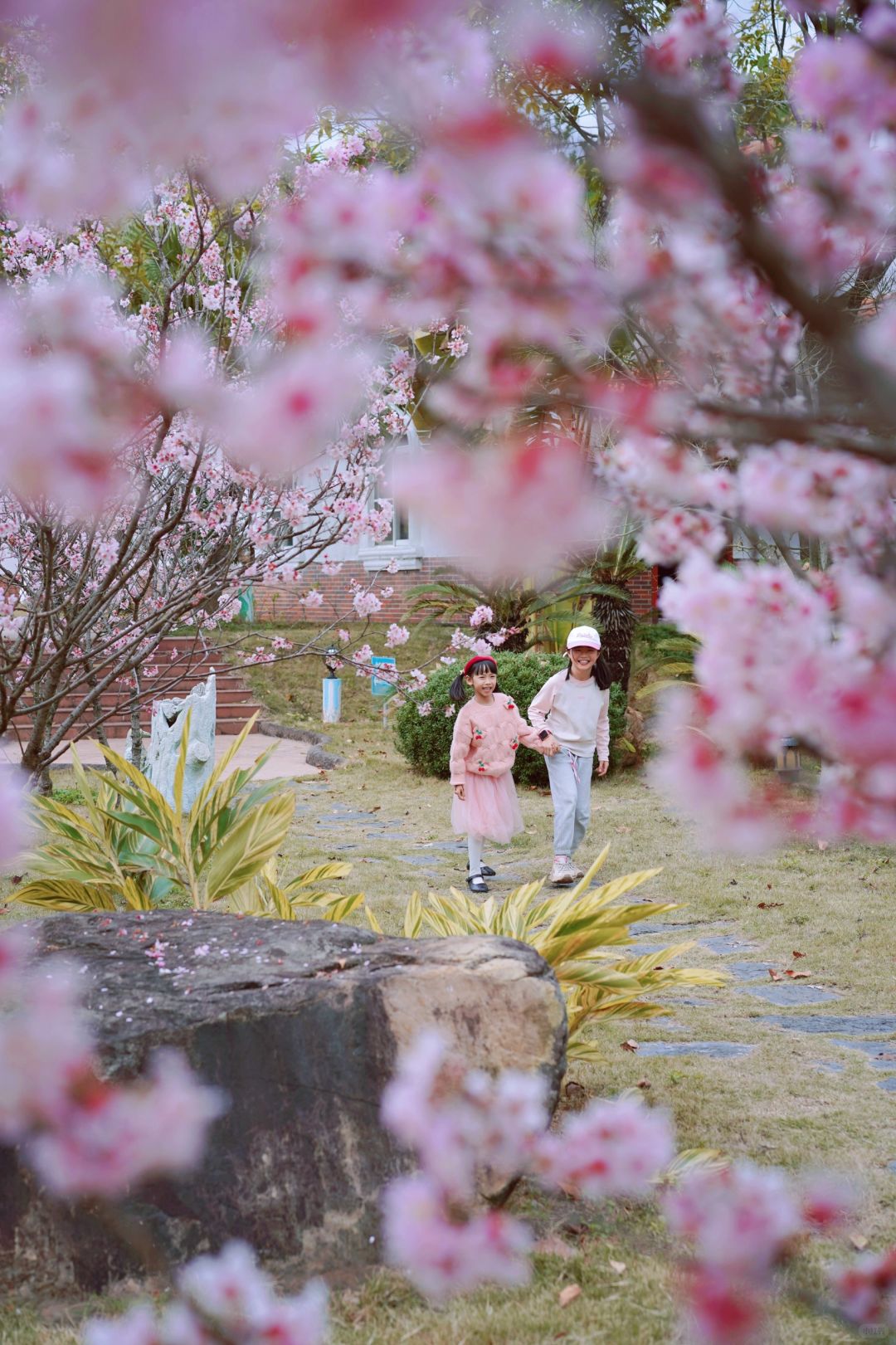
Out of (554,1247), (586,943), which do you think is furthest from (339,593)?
(554,1247)

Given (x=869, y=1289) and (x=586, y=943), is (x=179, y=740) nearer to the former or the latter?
(x=586, y=943)

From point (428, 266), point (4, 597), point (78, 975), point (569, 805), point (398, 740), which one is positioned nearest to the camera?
point (428, 266)

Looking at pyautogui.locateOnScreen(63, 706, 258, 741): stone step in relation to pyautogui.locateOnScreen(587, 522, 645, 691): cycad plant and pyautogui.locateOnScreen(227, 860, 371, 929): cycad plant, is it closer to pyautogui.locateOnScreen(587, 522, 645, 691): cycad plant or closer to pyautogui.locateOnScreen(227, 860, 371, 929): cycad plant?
pyautogui.locateOnScreen(587, 522, 645, 691): cycad plant

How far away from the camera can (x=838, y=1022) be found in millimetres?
5316

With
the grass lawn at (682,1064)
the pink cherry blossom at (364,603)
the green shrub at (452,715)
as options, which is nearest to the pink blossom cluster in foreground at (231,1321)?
the grass lawn at (682,1064)

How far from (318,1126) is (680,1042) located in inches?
92.7

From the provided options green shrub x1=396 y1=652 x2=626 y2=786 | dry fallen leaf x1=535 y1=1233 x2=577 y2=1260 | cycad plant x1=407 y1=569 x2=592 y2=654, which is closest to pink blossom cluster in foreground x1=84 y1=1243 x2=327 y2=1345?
dry fallen leaf x1=535 y1=1233 x2=577 y2=1260

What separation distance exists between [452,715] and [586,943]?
27.4 feet

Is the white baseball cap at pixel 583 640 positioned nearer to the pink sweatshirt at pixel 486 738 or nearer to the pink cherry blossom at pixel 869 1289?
the pink sweatshirt at pixel 486 738

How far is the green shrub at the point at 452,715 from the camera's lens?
41.7 feet

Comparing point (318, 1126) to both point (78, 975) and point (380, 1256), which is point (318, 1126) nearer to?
point (380, 1256)

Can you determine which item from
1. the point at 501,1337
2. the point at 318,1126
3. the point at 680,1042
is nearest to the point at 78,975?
the point at 318,1126

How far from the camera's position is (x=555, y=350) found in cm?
120

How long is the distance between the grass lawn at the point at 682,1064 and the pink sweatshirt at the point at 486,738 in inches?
33.5
